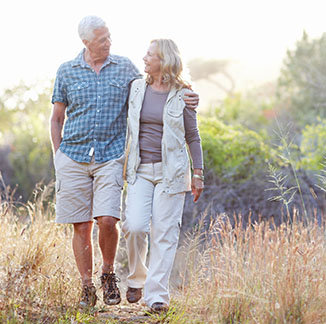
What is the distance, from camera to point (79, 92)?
4.47 meters

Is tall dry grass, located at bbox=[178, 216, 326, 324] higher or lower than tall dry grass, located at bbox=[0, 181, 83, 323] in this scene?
higher

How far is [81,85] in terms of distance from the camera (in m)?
A: 4.48

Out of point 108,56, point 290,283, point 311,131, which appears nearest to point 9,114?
point 311,131

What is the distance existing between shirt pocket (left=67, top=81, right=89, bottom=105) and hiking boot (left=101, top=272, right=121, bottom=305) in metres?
1.30

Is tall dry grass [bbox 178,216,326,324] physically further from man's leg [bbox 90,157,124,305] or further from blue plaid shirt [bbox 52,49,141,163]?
blue plaid shirt [bbox 52,49,141,163]

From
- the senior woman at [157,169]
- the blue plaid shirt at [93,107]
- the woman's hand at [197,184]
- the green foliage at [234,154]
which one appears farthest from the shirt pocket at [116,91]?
the green foliage at [234,154]

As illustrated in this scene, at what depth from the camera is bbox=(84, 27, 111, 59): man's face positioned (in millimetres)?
4441

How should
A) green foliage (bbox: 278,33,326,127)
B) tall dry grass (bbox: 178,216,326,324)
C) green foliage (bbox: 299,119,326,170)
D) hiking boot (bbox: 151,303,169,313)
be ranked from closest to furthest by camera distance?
tall dry grass (bbox: 178,216,326,324)
hiking boot (bbox: 151,303,169,313)
green foliage (bbox: 299,119,326,170)
green foliage (bbox: 278,33,326,127)

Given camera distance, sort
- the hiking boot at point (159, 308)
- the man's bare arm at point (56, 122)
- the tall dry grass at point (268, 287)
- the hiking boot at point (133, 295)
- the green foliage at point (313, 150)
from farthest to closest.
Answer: the green foliage at point (313, 150) < the man's bare arm at point (56, 122) < the hiking boot at point (133, 295) < the hiking boot at point (159, 308) < the tall dry grass at point (268, 287)

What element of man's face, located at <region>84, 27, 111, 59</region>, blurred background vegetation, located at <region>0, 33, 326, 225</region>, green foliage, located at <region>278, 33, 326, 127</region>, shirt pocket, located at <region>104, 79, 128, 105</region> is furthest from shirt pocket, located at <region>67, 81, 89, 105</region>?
green foliage, located at <region>278, 33, 326, 127</region>

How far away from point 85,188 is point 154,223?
1.97 ft

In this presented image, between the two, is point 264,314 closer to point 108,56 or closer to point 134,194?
point 134,194

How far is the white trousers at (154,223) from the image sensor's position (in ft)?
14.0

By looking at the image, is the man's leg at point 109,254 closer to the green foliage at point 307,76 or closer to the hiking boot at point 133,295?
the hiking boot at point 133,295
